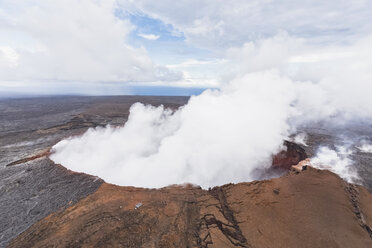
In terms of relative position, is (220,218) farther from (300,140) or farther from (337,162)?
(300,140)

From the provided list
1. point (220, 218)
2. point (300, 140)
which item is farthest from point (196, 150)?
point (300, 140)

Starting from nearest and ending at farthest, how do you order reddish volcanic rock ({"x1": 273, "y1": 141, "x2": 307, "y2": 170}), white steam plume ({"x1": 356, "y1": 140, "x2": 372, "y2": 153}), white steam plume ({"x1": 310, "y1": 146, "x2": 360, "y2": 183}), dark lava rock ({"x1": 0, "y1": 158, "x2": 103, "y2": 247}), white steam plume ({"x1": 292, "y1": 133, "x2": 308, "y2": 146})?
dark lava rock ({"x1": 0, "y1": 158, "x2": 103, "y2": 247})
white steam plume ({"x1": 310, "y1": 146, "x2": 360, "y2": 183})
reddish volcanic rock ({"x1": 273, "y1": 141, "x2": 307, "y2": 170})
white steam plume ({"x1": 356, "y1": 140, "x2": 372, "y2": 153})
white steam plume ({"x1": 292, "y1": 133, "x2": 308, "y2": 146})

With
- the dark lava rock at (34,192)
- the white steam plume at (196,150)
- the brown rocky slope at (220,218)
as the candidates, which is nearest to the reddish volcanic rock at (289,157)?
the white steam plume at (196,150)

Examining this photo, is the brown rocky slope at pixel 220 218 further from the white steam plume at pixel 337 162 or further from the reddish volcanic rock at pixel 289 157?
the reddish volcanic rock at pixel 289 157

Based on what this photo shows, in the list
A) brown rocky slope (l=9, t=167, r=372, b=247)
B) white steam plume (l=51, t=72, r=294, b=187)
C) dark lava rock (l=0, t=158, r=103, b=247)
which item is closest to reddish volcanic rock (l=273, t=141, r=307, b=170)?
white steam plume (l=51, t=72, r=294, b=187)

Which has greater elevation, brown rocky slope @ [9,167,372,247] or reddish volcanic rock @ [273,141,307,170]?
brown rocky slope @ [9,167,372,247]

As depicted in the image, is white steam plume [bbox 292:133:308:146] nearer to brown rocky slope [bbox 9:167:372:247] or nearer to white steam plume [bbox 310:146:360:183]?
white steam plume [bbox 310:146:360:183]
